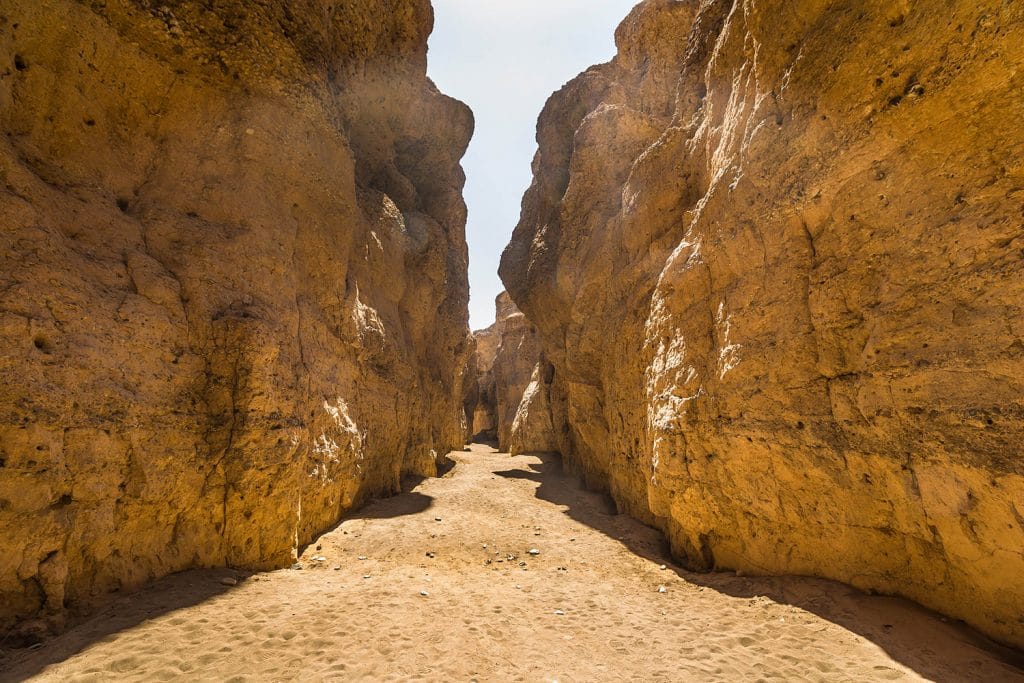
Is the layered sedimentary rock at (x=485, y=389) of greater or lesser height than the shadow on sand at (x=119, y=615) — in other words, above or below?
above

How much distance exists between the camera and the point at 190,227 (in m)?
7.14

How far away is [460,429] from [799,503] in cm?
2170

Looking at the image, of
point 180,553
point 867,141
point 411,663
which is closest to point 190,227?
point 180,553

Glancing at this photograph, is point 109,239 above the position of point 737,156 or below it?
below

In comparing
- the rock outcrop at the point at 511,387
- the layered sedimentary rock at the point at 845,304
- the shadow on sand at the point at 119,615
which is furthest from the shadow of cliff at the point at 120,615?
the rock outcrop at the point at 511,387

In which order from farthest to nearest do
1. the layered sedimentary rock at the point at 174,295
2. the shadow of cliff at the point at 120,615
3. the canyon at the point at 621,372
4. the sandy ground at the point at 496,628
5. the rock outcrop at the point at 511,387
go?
the rock outcrop at the point at 511,387 < the layered sedimentary rock at the point at 174,295 < the canyon at the point at 621,372 < the sandy ground at the point at 496,628 < the shadow of cliff at the point at 120,615

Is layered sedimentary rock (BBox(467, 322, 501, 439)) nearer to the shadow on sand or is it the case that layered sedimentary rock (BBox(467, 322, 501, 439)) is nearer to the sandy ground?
the sandy ground

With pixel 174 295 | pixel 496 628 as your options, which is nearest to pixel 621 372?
pixel 496 628

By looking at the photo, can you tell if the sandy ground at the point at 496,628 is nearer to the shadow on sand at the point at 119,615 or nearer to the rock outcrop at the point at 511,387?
the shadow on sand at the point at 119,615

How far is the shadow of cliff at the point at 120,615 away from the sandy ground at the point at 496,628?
2cm

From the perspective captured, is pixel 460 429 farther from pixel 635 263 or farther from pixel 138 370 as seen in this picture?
pixel 138 370

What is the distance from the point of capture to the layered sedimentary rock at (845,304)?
414 cm

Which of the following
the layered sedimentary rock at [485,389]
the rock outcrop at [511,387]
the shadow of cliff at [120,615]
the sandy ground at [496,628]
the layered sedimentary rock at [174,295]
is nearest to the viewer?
the shadow of cliff at [120,615]

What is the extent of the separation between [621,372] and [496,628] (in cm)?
733
